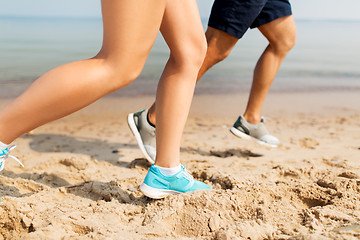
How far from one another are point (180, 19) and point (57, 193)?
108cm

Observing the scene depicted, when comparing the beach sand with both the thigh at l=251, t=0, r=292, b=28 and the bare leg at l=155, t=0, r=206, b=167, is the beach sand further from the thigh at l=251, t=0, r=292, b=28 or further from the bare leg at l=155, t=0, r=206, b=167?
the thigh at l=251, t=0, r=292, b=28

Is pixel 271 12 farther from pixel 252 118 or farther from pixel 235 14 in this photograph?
pixel 252 118

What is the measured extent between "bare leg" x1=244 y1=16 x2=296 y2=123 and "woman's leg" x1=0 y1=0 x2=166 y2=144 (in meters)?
1.60

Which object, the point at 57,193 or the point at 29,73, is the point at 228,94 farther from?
the point at 57,193

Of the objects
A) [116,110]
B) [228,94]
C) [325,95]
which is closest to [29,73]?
[116,110]

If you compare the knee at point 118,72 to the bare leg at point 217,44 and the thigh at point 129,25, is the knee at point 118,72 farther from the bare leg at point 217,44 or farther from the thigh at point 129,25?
the bare leg at point 217,44

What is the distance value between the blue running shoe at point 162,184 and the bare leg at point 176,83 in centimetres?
5

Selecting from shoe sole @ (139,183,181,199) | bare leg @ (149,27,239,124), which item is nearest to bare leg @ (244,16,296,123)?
bare leg @ (149,27,239,124)

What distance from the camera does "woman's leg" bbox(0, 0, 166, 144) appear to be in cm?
143

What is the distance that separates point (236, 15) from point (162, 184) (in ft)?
4.68

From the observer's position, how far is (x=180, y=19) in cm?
162

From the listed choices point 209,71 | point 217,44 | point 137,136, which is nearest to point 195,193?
point 137,136

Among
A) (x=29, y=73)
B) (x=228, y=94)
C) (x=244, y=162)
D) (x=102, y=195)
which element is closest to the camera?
(x=102, y=195)

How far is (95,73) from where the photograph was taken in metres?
1.48
